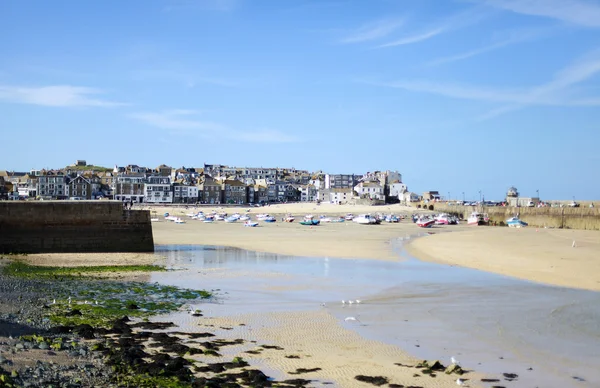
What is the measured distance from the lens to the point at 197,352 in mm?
10750

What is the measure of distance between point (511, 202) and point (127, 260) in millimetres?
99656

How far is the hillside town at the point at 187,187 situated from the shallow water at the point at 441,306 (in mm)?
85425

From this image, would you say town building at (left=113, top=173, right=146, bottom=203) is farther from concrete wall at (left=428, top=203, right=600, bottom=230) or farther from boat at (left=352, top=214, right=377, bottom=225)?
concrete wall at (left=428, top=203, right=600, bottom=230)

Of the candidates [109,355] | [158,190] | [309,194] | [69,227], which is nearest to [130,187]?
[158,190]

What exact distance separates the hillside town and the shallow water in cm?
8543

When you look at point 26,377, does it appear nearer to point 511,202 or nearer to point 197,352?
point 197,352

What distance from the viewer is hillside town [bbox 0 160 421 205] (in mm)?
112062

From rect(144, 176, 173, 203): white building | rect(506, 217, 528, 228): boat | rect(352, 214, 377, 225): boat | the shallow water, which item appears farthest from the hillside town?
the shallow water

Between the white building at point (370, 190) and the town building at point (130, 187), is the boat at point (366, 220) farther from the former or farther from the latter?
the white building at point (370, 190)

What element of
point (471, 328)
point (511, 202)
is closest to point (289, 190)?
point (511, 202)

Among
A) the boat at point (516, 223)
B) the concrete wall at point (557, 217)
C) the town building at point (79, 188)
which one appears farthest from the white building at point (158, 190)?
the boat at point (516, 223)

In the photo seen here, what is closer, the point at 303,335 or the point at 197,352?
the point at 197,352

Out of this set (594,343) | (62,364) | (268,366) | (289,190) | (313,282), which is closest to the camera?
(62,364)

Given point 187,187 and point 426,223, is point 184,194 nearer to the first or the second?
point 187,187
